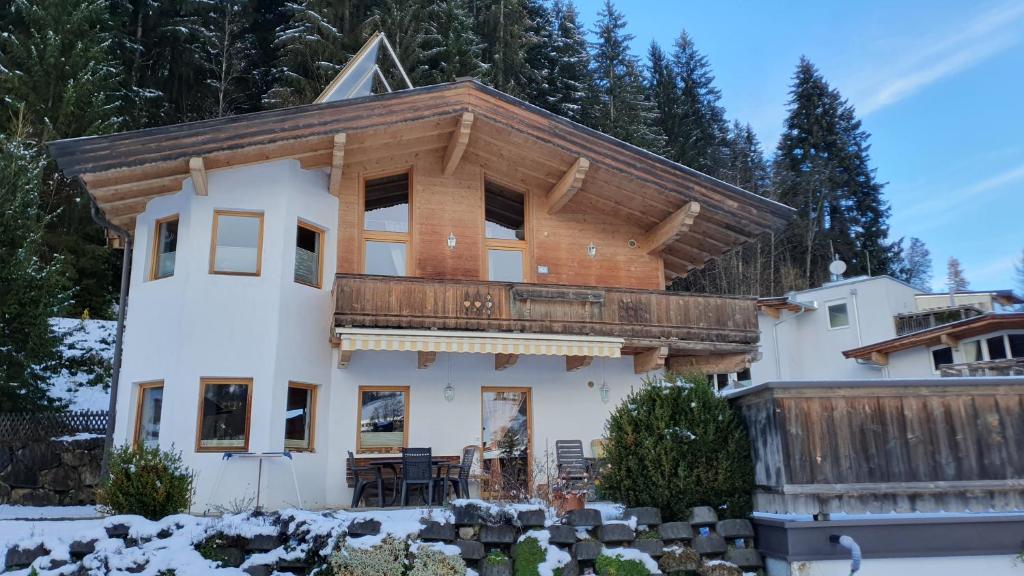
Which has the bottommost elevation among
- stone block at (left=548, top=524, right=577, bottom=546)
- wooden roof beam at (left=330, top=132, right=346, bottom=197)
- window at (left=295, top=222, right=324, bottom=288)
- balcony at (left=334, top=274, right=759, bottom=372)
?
stone block at (left=548, top=524, right=577, bottom=546)

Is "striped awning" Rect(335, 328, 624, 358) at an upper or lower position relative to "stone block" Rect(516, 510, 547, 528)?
upper

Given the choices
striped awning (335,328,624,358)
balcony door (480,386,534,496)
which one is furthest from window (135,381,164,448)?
balcony door (480,386,534,496)

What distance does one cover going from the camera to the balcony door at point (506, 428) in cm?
1498

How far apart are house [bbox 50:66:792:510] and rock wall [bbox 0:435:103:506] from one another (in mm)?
2040

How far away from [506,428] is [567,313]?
8.71 feet

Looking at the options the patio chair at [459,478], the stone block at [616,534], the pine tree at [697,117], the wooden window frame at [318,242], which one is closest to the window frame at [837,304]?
the pine tree at [697,117]

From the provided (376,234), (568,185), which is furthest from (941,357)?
(376,234)

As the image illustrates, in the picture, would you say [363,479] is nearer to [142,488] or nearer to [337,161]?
[142,488]

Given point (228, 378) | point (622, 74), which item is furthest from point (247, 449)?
point (622, 74)

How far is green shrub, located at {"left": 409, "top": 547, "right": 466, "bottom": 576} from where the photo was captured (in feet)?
27.7

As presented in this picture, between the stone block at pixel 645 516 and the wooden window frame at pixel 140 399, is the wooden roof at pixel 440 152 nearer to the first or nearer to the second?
the wooden window frame at pixel 140 399

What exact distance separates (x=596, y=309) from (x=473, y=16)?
2495 cm

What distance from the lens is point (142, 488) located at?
30.4 ft

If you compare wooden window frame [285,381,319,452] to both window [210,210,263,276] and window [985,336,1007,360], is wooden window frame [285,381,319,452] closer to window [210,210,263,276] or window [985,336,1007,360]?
window [210,210,263,276]
